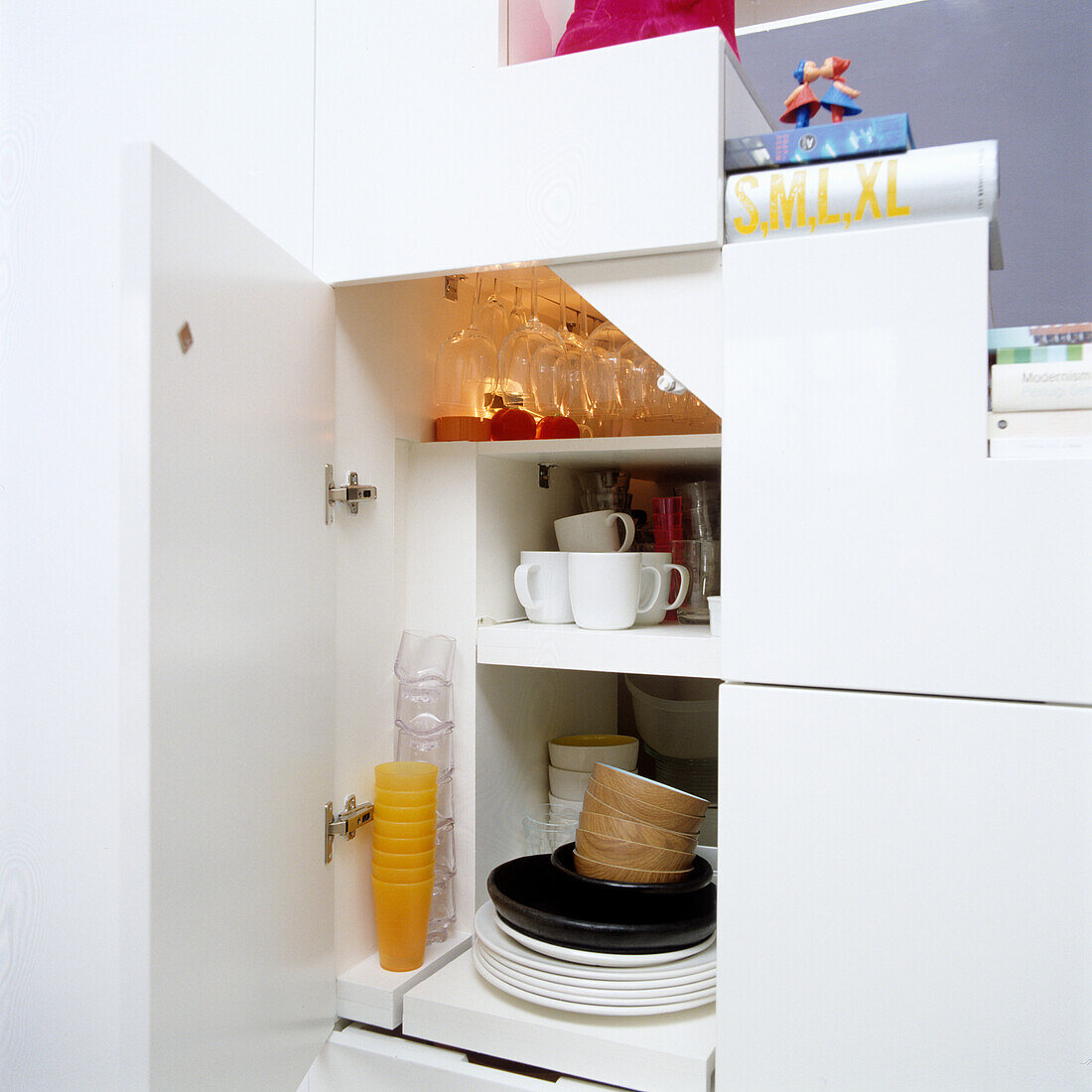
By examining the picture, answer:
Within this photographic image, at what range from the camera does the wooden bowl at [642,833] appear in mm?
1158

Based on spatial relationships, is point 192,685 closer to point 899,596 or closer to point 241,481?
point 241,481

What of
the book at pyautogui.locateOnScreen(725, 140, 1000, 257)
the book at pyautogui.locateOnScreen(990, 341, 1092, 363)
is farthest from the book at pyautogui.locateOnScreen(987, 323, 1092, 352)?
the book at pyautogui.locateOnScreen(725, 140, 1000, 257)

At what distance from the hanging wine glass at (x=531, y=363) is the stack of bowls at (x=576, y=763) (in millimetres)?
530

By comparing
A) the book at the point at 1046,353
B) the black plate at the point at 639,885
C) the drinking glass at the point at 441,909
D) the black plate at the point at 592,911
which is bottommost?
the drinking glass at the point at 441,909

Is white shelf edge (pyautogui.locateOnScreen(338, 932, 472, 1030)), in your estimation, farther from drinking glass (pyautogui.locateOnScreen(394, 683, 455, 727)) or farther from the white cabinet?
drinking glass (pyautogui.locateOnScreen(394, 683, 455, 727))

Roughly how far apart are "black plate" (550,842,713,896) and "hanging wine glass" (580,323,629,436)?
61 cm

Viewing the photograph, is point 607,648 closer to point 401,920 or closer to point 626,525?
point 626,525

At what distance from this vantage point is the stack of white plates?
1043 millimetres

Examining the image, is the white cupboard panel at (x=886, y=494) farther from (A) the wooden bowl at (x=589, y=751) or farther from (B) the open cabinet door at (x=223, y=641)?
(A) the wooden bowl at (x=589, y=751)

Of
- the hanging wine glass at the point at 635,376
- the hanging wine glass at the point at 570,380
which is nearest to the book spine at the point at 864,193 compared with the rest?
the hanging wine glass at the point at 635,376

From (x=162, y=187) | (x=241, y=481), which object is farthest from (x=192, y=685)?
(x=162, y=187)

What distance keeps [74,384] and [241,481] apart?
2.04ft

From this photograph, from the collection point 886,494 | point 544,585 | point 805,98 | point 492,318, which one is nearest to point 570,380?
point 492,318

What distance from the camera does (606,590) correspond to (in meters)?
1.22
